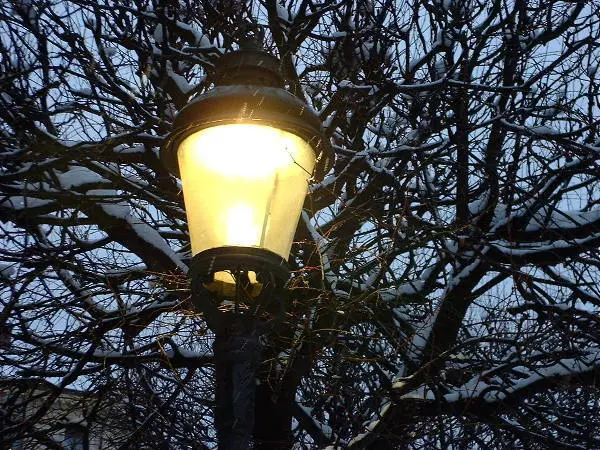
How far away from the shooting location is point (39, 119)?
5484mm

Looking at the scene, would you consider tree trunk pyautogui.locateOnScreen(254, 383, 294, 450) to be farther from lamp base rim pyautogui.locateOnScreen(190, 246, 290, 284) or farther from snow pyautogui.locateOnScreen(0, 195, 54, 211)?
lamp base rim pyautogui.locateOnScreen(190, 246, 290, 284)

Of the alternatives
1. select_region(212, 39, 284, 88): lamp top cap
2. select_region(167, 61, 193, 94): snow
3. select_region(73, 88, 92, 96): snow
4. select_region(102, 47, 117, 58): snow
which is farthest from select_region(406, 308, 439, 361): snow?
select_region(102, 47, 117, 58): snow

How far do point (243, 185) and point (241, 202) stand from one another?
0.06 meters

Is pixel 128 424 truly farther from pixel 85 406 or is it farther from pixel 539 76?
pixel 539 76

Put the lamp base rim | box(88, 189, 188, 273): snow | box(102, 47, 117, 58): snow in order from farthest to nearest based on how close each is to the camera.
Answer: box(102, 47, 117, 58): snow, box(88, 189, 188, 273): snow, the lamp base rim

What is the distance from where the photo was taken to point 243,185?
Answer: 9.02 ft

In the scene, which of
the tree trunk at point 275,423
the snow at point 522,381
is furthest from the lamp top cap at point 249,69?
the tree trunk at point 275,423

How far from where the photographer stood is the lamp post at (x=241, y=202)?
266cm

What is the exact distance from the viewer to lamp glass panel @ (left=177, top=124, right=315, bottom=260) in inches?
107

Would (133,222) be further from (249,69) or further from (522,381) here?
(522,381)

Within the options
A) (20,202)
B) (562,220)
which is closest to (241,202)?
(20,202)

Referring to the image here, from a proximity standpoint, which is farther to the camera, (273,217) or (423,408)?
(423,408)

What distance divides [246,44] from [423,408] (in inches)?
104

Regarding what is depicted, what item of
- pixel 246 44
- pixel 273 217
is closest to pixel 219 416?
pixel 273 217
